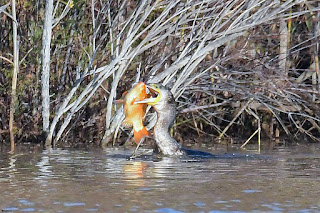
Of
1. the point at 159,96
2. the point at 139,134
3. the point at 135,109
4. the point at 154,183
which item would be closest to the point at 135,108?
the point at 135,109

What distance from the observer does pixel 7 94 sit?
476 inches

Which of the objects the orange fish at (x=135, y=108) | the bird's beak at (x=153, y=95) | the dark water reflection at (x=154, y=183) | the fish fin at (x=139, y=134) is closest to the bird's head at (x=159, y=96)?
the bird's beak at (x=153, y=95)

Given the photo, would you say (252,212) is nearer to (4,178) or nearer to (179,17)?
(4,178)

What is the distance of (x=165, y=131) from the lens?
10.3m

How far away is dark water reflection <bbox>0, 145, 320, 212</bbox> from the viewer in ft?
19.7

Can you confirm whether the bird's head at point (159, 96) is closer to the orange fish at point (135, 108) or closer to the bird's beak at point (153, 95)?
the bird's beak at point (153, 95)

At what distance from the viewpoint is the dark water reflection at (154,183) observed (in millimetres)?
6000

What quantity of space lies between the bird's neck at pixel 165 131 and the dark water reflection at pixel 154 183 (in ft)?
1.64

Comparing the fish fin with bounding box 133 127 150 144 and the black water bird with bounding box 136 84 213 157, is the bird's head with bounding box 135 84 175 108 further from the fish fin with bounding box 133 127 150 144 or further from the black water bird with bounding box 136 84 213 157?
the fish fin with bounding box 133 127 150 144

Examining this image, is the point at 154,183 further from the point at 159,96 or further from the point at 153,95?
the point at 153,95

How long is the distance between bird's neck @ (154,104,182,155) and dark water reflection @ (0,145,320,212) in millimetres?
501

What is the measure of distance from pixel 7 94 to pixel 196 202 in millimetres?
6512

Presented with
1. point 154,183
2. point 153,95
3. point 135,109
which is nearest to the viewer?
point 154,183

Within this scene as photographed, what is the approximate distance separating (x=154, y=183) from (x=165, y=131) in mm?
3155
